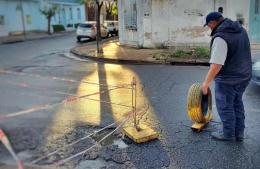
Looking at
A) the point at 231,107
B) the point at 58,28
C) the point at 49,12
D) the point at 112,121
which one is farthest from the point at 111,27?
the point at 231,107

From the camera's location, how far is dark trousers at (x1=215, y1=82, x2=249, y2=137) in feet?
15.8

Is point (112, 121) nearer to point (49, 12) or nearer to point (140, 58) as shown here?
point (140, 58)

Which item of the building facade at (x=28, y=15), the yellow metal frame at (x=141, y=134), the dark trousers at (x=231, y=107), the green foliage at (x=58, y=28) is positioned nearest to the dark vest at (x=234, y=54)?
the dark trousers at (x=231, y=107)

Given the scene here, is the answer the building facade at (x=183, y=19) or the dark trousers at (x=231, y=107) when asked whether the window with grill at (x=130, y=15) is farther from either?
the dark trousers at (x=231, y=107)

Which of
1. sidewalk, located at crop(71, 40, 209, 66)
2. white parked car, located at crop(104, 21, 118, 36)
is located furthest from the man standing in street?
white parked car, located at crop(104, 21, 118, 36)

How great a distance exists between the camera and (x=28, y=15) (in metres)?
36.8

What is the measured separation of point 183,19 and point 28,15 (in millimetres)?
23952

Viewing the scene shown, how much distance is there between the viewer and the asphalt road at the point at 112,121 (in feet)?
14.6

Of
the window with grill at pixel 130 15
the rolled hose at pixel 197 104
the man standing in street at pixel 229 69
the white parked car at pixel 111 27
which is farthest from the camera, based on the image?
the white parked car at pixel 111 27

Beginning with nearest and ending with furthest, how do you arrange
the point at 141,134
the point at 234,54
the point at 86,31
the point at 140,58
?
the point at 234,54 < the point at 141,134 < the point at 140,58 < the point at 86,31

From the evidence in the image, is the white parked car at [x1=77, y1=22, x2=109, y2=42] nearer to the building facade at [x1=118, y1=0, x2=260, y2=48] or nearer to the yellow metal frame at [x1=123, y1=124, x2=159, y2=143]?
the building facade at [x1=118, y1=0, x2=260, y2=48]

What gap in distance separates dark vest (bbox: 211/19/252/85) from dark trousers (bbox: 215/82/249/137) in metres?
0.10

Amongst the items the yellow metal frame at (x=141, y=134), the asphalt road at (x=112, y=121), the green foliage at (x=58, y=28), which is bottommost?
the asphalt road at (x=112, y=121)

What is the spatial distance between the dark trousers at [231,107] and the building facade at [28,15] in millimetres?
30726
